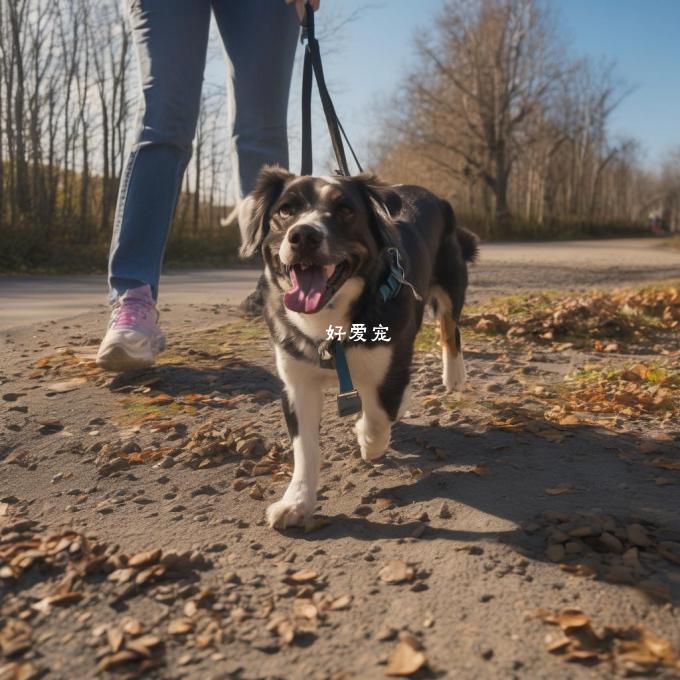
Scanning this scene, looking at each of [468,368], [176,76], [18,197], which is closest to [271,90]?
[176,76]

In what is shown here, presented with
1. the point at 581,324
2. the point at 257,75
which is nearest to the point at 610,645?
the point at 257,75

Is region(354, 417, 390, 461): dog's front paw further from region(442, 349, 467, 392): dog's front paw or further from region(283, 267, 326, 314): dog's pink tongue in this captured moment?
region(442, 349, 467, 392): dog's front paw

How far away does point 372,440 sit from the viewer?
2.70m

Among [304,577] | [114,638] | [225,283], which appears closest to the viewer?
[114,638]

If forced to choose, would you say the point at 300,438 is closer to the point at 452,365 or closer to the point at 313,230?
the point at 313,230

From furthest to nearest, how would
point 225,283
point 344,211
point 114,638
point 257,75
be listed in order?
1. point 225,283
2. point 257,75
3. point 344,211
4. point 114,638

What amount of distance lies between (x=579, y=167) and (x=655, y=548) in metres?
58.6

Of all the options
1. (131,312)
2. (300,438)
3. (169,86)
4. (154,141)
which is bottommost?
(300,438)

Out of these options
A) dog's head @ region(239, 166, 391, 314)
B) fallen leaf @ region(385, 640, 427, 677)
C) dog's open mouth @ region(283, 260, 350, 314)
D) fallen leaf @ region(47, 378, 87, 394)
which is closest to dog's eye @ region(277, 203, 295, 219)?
dog's head @ region(239, 166, 391, 314)

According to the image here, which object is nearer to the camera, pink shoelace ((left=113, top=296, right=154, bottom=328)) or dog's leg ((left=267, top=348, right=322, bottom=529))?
dog's leg ((left=267, top=348, right=322, bottom=529))

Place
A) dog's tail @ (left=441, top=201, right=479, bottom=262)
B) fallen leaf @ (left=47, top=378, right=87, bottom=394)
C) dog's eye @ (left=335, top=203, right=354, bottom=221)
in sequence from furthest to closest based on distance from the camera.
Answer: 1. dog's tail @ (left=441, top=201, right=479, bottom=262)
2. fallen leaf @ (left=47, top=378, right=87, bottom=394)
3. dog's eye @ (left=335, top=203, right=354, bottom=221)

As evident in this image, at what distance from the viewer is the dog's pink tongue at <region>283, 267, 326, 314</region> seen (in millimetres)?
2564

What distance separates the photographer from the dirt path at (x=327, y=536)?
158 cm

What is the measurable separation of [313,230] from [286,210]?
0.40 metres
